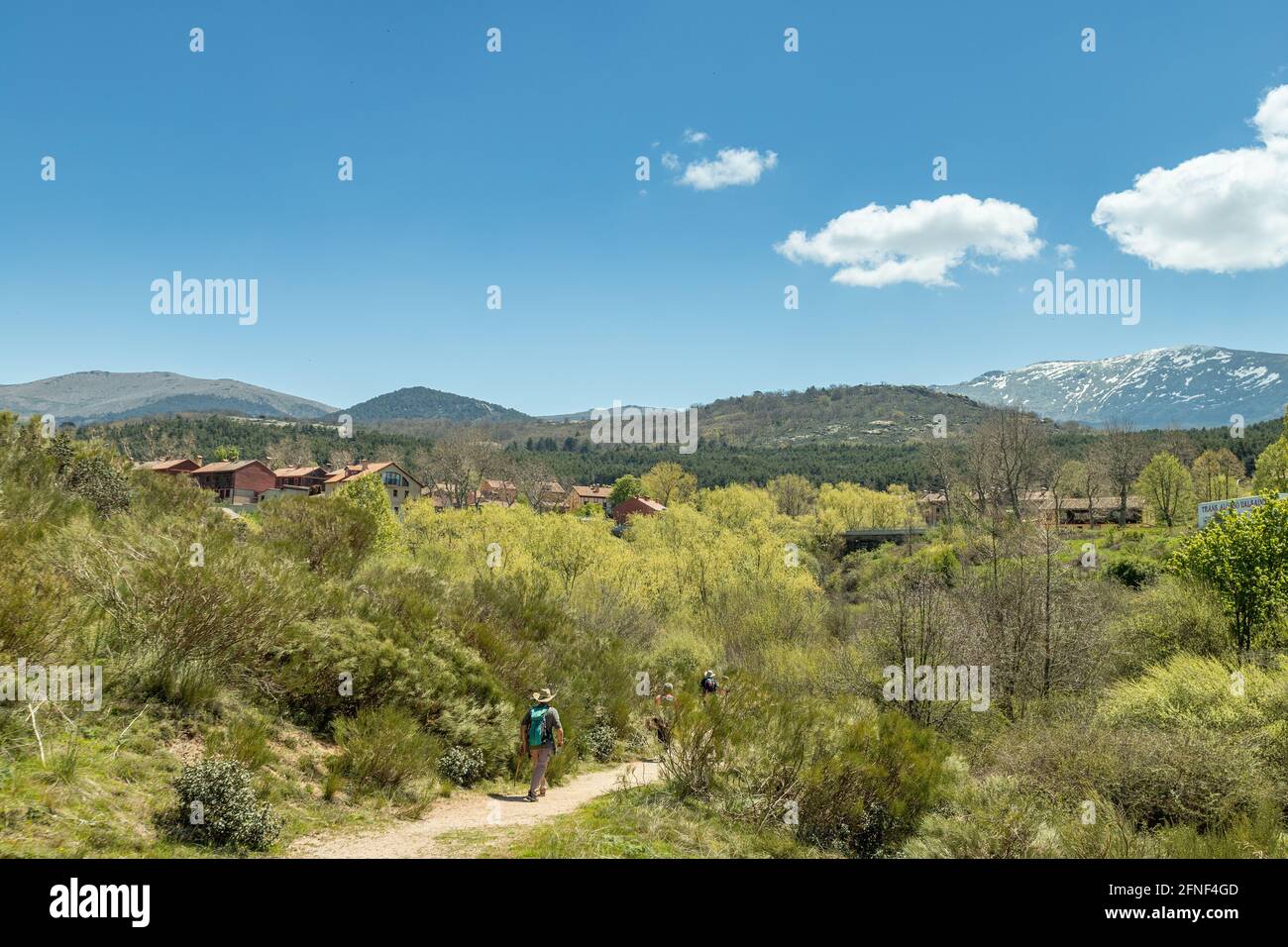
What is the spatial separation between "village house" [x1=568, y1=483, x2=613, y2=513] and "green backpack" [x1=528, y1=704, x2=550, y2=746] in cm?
9594

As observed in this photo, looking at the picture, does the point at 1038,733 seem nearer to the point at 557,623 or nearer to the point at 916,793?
the point at 916,793

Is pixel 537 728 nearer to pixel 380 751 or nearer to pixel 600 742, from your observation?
pixel 380 751

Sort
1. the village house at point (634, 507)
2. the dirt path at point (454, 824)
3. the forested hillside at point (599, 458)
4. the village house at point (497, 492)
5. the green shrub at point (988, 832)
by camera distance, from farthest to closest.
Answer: the forested hillside at point (599, 458), the village house at point (634, 507), the village house at point (497, 492), the green shrub at point (988, 832), the dirt path at point (454, 824)

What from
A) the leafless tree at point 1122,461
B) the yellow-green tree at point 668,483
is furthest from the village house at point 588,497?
the leafless tree at point 1122,461

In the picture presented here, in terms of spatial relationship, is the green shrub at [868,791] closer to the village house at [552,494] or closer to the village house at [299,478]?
the village house at [299,478]

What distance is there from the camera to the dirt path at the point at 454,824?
720 cm

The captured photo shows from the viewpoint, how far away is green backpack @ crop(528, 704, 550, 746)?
33.3ft

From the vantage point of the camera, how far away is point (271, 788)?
25.9 feet

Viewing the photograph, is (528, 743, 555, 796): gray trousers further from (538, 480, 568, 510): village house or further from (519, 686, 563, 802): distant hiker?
(538, 480, 568, 510): village house

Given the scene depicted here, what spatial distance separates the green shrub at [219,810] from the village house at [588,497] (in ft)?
326

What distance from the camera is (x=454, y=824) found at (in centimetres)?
859

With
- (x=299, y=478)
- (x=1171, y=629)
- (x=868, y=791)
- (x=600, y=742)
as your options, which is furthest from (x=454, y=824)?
(x=299, y=478)

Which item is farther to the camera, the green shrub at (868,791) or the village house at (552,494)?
the village house at (552,494)
